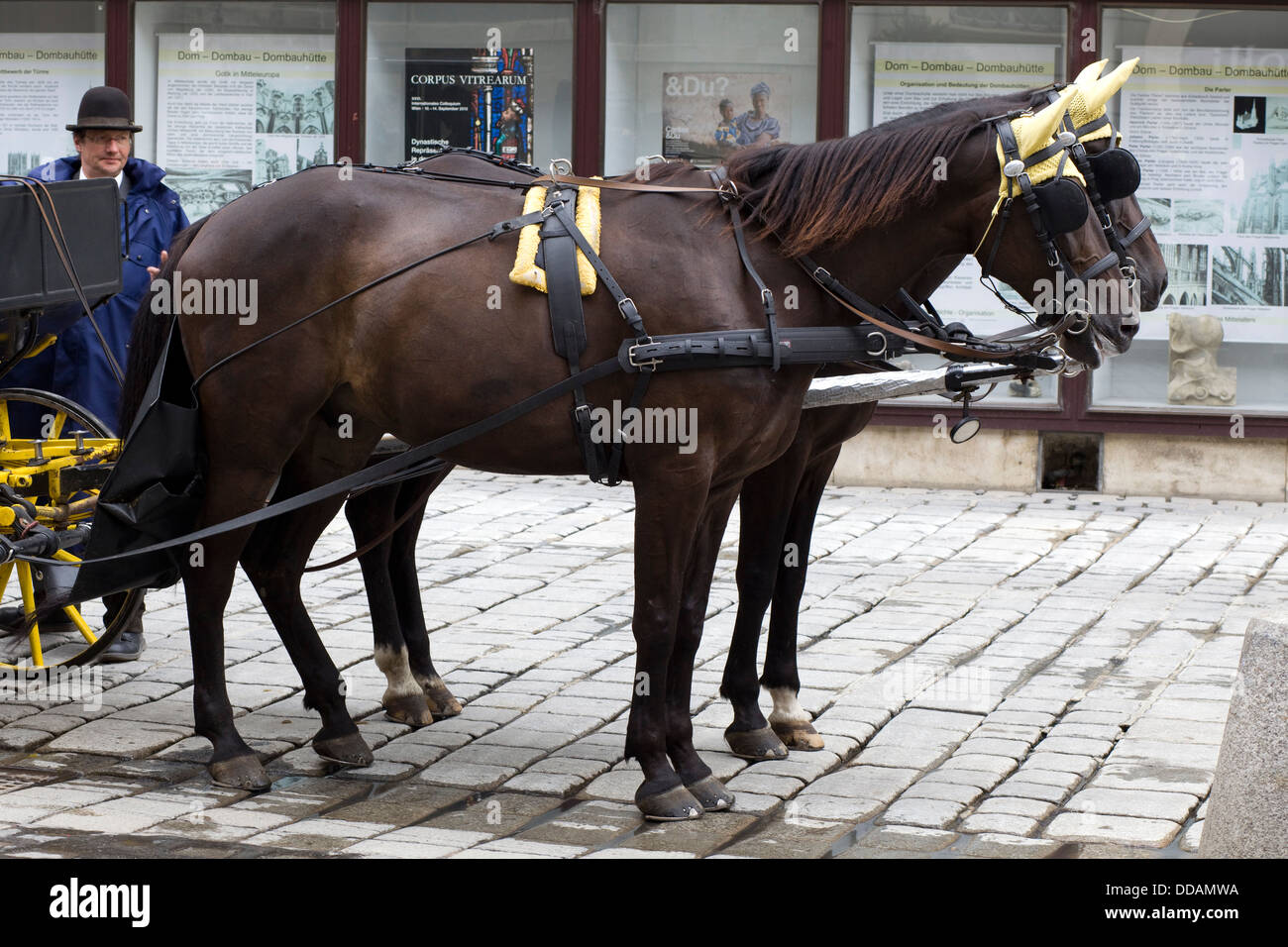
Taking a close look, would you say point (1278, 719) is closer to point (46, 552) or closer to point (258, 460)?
point (258, 460)

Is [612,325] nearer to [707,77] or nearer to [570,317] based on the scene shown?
[570,317]

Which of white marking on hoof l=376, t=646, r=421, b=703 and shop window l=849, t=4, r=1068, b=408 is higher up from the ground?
shop window l=849, t=4, r=1068, b=408

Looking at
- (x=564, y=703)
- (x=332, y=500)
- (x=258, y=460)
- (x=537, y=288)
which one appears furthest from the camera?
(x=564, y=703)

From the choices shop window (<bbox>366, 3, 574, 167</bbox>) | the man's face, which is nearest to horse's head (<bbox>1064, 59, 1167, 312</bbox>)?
the man's face

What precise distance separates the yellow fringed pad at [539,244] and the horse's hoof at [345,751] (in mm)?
1660

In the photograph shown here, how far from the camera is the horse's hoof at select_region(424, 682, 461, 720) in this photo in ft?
20.5

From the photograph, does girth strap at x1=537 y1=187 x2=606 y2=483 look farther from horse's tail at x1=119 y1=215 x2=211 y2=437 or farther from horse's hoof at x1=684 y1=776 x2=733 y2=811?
horse's tail at x1=119 y1=215 x2=211 y2=437

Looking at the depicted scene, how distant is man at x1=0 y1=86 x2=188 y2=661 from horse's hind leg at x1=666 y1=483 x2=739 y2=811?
106 inches

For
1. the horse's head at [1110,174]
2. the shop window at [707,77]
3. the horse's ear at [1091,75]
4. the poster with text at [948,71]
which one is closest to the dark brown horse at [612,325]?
the horse's head at [1110,174]

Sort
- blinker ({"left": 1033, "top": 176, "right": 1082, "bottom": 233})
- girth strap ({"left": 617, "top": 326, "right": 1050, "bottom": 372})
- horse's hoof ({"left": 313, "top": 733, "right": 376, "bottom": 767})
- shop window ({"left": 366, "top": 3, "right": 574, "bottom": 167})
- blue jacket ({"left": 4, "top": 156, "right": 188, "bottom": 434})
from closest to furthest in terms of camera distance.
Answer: blinker ({"left": 1033, "top": 176, "right": 1082, "bottom": 233}) < girth strap ({"left": 617, "top": 326, "right": 1050, "bottom": 372}) < horse's hoof ({"left": 313, "top": 733, "right": 376, "bottom": 767}) < blue jacket ({"left": 4, "top": 156, "right": 188, "bottom": 434}) < shop window ({"left": 366, "top": 3, "right": 574, "bottom": 167})

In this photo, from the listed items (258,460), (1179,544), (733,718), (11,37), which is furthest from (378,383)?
(11,37)

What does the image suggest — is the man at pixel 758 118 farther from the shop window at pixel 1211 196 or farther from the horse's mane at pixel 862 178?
the horse's mane at pixel 862 178
